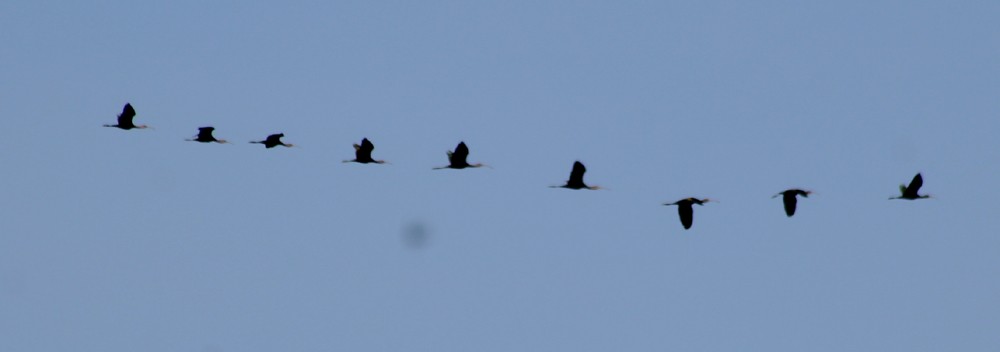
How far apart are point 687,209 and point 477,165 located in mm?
6137

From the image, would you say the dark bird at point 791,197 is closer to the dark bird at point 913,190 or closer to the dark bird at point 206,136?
the dark bird at point 913,190

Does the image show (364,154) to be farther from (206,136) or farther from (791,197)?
(791,197)

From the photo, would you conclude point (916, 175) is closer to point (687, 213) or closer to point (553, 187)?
point (687, 213)

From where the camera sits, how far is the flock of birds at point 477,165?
51.0 meters

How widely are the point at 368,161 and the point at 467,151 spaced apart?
351 centimetres

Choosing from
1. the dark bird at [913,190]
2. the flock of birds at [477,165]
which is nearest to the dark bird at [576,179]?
the flock of birds at [477,165]

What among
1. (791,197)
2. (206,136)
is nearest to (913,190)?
(791,197)

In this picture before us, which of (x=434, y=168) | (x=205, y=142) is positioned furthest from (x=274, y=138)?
(x=434, y=168)

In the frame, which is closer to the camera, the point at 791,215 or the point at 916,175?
the point at 791,215

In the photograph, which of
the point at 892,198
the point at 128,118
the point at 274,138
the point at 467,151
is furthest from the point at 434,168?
the point at 892,198

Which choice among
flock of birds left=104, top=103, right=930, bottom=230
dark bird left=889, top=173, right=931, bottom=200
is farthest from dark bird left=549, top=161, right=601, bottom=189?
dark bird left=889, top=173, right=931, bottom=200

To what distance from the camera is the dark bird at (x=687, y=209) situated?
51.2 m

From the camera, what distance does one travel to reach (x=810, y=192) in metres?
50.9

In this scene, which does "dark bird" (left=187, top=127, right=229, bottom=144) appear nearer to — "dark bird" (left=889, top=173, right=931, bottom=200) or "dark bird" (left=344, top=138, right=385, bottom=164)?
"dark bird" (left=344, top=138, right=385, bottom=164)
